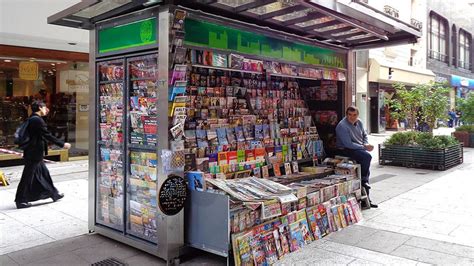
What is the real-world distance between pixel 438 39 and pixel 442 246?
109 ft

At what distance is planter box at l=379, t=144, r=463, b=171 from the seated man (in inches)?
194

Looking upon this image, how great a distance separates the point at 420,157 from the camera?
10938 mm

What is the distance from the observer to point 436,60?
107ft

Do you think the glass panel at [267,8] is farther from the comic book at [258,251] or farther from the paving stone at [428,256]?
the paving stone at [428,256]

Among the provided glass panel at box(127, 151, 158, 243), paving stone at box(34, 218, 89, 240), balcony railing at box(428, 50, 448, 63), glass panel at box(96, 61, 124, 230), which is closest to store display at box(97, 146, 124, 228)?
glass panel at box(96, 61, 124, 230)

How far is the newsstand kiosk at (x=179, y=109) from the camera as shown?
420cm

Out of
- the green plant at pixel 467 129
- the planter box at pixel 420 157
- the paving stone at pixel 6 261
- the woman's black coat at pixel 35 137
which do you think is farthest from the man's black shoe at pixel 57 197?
the green plant at pixel 467 129

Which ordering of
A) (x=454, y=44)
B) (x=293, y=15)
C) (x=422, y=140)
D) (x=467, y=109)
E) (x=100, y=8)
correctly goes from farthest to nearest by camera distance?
(x=454, y=44) → (x=467, y=109) → (x=422, y=140) → (x=293, y=15) → (x=100, y=8)

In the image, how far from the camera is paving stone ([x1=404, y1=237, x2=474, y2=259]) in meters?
4.55

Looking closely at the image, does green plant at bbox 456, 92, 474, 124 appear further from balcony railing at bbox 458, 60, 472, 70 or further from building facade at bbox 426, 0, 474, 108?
balcony railing at bbox 458, 60, 472, 70

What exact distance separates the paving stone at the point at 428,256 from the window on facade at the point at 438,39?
30693 mm

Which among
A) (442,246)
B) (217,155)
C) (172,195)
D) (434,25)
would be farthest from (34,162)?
(434,25)

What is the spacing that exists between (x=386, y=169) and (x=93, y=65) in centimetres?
829

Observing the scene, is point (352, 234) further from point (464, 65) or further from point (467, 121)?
point (464, 65)
